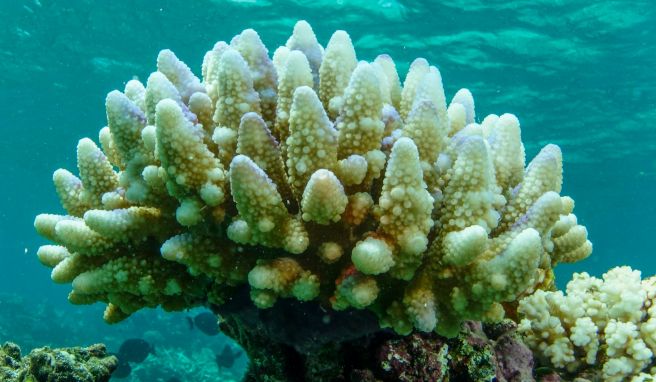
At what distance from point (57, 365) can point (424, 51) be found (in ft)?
65.5

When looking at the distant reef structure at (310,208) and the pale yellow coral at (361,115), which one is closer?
the distant reef structure at (310,208)

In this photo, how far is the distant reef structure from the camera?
6.87 feet

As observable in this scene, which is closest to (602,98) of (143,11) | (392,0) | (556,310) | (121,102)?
(392,0)

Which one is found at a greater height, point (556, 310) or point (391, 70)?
point (391, 70)

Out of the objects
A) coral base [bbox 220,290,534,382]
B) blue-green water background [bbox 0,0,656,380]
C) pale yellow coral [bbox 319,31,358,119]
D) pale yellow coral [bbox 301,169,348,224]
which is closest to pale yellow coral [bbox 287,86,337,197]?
pale yellow coral [bbox 301,169,348,224]

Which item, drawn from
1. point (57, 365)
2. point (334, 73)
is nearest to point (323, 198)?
point (334, 73)

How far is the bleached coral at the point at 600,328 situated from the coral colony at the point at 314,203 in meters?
0.03

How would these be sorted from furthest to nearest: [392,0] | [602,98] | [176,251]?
1. [602,98]
2. [392,0]
3. [176,251]

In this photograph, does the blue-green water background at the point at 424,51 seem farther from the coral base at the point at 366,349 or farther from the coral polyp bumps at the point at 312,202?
the coral base at the point at 366,349

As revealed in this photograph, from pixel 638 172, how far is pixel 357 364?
39951 mm

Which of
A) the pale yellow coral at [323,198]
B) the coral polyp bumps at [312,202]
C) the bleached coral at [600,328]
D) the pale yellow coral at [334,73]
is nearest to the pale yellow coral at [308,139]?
the coral polyp bumps at [312,202]

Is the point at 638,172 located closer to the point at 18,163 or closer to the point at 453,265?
the point at 453,265

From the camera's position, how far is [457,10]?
17.8 m

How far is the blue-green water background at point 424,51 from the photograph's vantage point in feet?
60.2
